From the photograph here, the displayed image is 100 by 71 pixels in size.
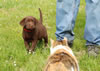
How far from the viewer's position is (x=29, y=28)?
9.79ft

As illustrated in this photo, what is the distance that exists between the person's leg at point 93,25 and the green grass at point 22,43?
0.59 feet

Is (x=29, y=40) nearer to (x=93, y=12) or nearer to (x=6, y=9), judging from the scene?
(x=93, y=12)

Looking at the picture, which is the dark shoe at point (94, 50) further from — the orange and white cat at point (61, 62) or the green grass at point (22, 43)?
the orange and white cat at point (61, 62)

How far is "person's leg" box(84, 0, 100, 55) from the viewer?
2869mm

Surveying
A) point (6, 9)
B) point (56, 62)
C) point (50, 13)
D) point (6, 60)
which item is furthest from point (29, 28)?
point (6, 9)

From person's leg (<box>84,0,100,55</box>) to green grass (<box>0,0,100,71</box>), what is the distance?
181 millimetres

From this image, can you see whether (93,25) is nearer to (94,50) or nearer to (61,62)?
(94,50)

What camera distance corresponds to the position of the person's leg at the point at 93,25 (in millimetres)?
2869

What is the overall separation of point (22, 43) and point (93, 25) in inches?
50.4

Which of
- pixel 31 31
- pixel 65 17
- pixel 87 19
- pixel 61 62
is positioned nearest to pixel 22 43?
pixel 31 31

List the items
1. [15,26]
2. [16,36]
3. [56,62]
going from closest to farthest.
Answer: [56,62] < [16,36] < [15,26]

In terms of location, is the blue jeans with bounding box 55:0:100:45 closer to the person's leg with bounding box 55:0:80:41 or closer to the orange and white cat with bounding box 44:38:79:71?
the person's leg with bounding box 55:0:80:41

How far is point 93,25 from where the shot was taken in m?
2.94

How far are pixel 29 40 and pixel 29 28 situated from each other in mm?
313
